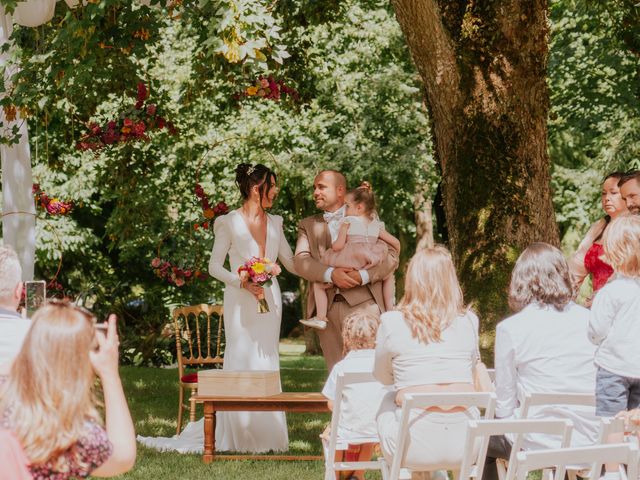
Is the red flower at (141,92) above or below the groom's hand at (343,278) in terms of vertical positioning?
above

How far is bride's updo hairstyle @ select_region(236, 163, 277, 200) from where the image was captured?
26.4 ft

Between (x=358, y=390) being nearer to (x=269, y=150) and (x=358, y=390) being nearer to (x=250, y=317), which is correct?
(x=250, y=317)

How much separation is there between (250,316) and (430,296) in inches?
145

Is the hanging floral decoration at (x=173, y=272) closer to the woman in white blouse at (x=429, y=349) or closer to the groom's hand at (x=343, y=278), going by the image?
the groom's hand at (x=343, y=278)

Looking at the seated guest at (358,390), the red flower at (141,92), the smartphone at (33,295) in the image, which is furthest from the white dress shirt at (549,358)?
the red flower at (141,92)

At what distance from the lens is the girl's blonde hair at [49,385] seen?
2881 millimetres

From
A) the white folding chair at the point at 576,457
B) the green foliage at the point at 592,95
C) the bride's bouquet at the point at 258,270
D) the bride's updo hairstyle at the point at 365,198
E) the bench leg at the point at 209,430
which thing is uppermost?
the green foliage at the point at 592,95

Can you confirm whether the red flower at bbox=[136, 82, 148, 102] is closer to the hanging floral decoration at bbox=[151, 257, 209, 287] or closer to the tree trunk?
the hanging floral decoration at bbox=[151, 257, 209, 287]

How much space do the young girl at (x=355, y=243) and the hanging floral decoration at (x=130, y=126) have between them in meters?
2.58

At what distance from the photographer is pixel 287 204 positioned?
20609mm

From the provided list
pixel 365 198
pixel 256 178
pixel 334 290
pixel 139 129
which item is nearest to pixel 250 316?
pixel 334 290

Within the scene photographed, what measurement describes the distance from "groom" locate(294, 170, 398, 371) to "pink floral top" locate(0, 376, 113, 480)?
172 inches

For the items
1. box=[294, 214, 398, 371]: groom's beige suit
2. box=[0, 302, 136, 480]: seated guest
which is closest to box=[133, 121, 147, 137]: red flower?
box=[294, 214, 398, 371]: groom's beige suit

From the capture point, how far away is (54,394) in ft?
9.48
